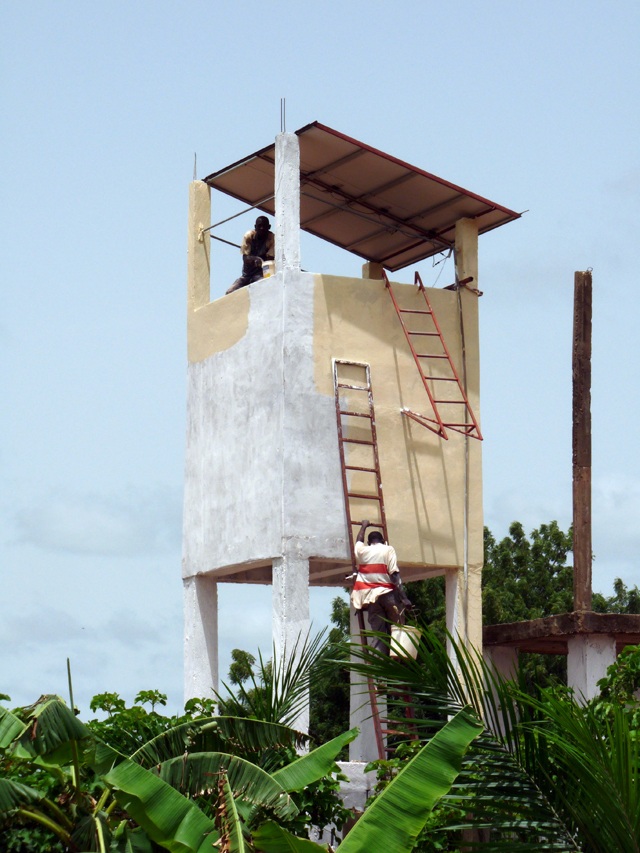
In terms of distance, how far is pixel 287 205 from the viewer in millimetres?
20203

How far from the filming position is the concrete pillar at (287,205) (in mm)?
20188

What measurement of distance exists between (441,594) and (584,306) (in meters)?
13.0

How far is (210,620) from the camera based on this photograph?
21.2m

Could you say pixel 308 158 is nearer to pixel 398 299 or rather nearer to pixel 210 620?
pixel 398 299

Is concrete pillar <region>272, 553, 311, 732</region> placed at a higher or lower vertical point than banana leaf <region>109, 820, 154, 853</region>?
higher

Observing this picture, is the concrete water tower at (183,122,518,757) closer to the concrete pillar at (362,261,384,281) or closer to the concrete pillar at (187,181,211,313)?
the concrete pillar at (187,181,211,313)

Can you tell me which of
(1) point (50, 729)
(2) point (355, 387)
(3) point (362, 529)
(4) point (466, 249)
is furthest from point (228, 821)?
(4) point (466, 249)

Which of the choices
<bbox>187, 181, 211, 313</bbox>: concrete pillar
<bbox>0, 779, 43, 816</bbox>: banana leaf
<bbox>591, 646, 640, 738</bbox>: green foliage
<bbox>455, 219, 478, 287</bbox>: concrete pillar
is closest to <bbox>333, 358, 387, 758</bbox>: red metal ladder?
<bbox>455, 219, 478, 287</bbox>: concrete pillar

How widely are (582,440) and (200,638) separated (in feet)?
18.8

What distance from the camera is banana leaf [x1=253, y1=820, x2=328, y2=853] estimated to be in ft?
36.3

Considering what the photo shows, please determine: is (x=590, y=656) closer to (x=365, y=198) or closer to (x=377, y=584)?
(x=377, y=584)

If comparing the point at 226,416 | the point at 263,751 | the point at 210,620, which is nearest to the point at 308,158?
the point at 226,416

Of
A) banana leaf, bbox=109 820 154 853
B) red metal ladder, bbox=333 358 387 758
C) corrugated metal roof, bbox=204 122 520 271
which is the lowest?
banana leaf, bbox=109 820 154 853

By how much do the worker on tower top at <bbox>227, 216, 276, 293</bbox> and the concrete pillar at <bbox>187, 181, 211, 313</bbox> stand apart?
2.20 feet
